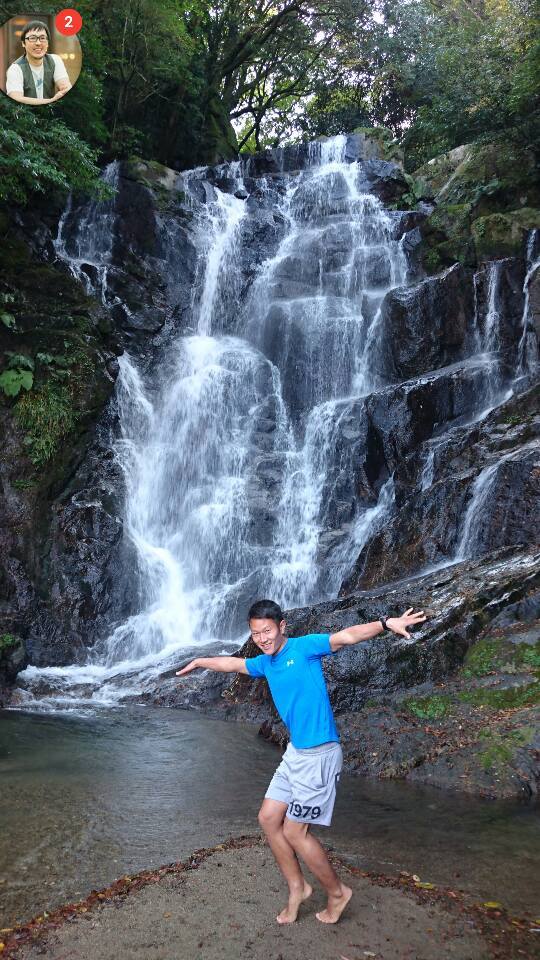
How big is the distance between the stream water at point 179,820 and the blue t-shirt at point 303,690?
1.40m

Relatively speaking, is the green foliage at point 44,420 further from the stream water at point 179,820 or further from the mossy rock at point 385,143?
the mossy rock at point 385,143

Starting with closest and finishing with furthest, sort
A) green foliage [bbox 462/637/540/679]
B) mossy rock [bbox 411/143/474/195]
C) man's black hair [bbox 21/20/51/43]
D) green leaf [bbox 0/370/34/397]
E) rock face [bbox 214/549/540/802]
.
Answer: rock face [bbox 214/549/540/802] → green foliage [bbox 462/637/540/679] → man's black hair [bbox 21/20/51/43] → green leaf [bbox 0/370/34/397] → mossy rock [bbox 411/143/474/195]

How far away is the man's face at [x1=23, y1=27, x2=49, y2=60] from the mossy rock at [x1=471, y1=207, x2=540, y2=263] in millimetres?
11898

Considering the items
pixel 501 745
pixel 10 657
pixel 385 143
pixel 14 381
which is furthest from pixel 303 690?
pixel 385 143

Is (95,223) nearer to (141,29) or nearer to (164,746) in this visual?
(141,29)

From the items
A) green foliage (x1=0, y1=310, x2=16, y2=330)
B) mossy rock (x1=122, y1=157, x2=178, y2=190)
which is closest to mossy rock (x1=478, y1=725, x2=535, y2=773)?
green foliage (x1=0, y1=310, x2=16, y2=330)

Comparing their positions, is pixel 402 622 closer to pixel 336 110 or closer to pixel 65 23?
pixel 65 23

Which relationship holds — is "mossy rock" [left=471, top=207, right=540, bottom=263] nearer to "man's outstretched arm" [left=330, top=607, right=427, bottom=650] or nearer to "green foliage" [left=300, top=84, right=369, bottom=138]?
"green foliage" [left=300, top=84, right=369, bottom=138]

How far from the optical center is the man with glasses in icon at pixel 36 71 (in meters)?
12.2

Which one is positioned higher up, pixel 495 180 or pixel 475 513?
pixel 495 180

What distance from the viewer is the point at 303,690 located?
3.70 meters

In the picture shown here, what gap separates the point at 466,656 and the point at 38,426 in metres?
9.85

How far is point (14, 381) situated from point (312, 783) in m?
12.6

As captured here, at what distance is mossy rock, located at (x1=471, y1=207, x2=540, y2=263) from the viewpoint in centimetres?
1866
